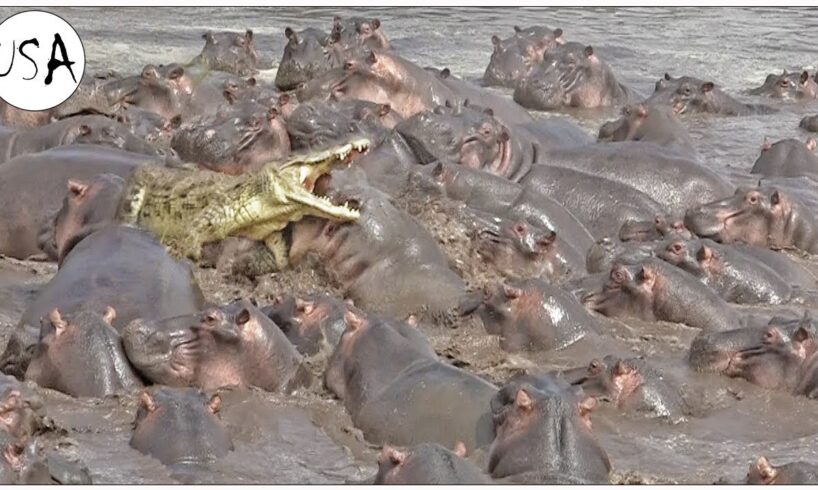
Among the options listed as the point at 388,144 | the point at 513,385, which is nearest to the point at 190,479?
the point at 513,385

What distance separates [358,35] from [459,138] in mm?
4065

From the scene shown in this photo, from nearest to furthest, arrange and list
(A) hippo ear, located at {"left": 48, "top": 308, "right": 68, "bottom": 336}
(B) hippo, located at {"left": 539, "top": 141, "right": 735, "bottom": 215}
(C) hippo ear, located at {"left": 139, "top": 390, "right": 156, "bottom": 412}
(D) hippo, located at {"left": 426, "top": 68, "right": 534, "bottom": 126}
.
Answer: (C) hippo ear, located at {"left": 139, "top": 390, "right": 156, "bottom": 412} → (A) hippo ear, located at {"left": 48, "top": 308, "right": 68, "bottom": 336} → (B) hippo, located at {"left": 539, "top": 141, "right": 735, "bottom": 215} → (D) hippo, located at {"left": 426, "top": 68, "right": 534, "bottom": 126}

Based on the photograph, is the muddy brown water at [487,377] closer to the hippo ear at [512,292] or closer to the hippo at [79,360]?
the hippo at [79,360]

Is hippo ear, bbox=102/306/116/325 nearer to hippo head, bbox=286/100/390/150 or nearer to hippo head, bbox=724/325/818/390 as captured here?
hippo head, bbox=286/100/390/150

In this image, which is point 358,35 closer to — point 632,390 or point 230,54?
point 230,54

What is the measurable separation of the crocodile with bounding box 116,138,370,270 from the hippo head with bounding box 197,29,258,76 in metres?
6.37

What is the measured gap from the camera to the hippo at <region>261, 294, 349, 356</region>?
280 inches

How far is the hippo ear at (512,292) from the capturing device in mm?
7531

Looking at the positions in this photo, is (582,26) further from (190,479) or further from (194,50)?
(190,479)

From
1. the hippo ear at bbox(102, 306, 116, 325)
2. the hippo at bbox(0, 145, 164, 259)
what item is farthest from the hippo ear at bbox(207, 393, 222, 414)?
the hippo at bbox(0, 145, 164, 259)

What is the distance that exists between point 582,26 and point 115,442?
13.2 meters

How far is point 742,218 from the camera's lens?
9453mm

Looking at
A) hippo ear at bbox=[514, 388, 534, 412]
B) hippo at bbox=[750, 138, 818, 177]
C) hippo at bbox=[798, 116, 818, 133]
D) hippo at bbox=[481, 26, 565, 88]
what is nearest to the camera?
hippo ear at bbox=[514, 388, 534, 412]

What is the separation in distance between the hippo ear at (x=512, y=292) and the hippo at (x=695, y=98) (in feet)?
20.9
